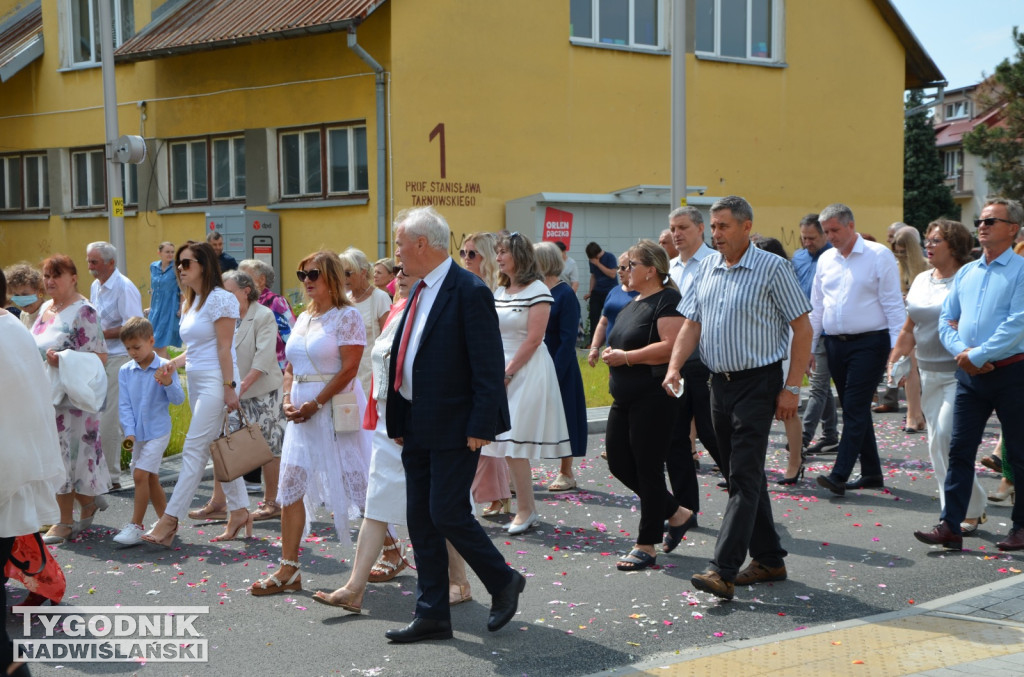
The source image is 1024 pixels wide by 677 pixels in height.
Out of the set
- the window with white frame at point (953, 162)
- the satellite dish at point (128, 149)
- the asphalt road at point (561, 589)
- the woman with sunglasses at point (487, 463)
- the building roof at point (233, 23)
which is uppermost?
the window with white frame at point (953, 162)

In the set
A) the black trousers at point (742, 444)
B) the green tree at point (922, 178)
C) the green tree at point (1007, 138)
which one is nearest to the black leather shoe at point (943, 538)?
the black trousers at point (742, 444)

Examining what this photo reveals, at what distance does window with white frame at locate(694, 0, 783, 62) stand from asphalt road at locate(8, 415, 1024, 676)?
16488 millimetres

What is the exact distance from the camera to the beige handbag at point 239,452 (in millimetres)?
7418

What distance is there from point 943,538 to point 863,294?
237 cm

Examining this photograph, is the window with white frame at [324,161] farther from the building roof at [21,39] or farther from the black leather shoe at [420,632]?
the black leather shoe at [420,632]

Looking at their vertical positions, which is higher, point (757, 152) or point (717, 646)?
point (757, 152)

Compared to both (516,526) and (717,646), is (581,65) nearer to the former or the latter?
(516,526)

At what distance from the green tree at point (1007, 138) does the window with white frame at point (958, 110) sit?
3092 centimetres

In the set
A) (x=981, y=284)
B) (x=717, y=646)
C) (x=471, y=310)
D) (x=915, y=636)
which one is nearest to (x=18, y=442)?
(x=471, y=310)

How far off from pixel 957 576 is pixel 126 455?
723 centimetres

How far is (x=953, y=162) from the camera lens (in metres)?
74.8

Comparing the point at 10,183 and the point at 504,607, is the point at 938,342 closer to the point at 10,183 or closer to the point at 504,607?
the point at 504,607

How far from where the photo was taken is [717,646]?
5.44m

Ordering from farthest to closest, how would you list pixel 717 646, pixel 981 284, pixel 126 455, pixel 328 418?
1. pixel 126 455
2. pixel 981 284
3. pixel 328 418
4. pixel 717 646
